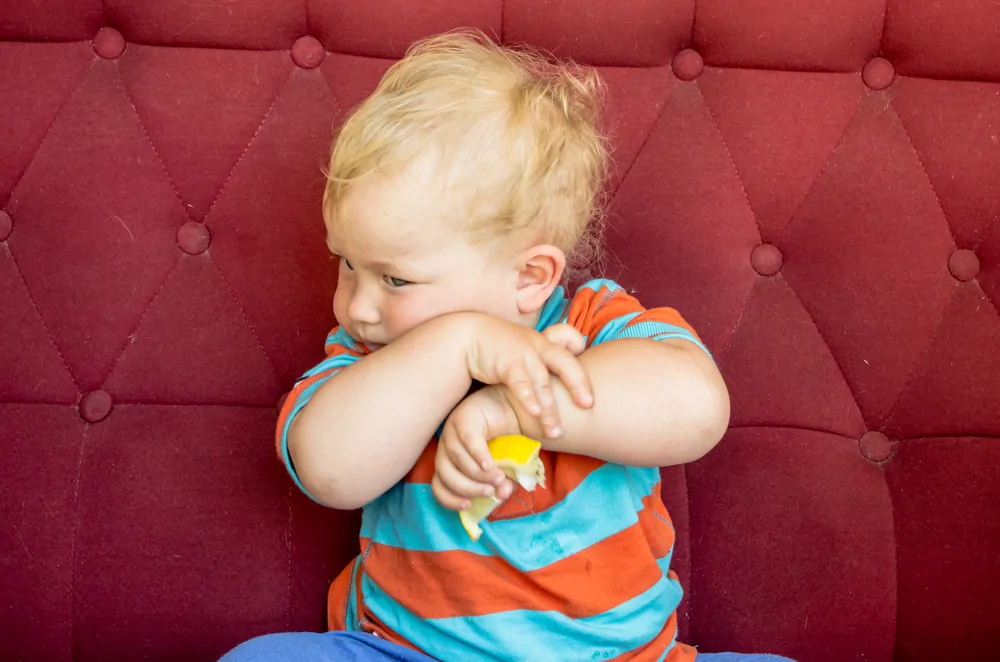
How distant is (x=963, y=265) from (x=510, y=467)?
2.09 feet

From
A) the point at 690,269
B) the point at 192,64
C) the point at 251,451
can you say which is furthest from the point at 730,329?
the point at 192,64

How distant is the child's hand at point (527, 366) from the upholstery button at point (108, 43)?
604 mm

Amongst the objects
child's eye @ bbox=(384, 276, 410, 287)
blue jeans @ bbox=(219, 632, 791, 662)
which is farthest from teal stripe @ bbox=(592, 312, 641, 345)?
blue jeans @ bbox=(219, 632, 791, 662)

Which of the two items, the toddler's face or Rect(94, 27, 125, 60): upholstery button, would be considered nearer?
the toddler's face

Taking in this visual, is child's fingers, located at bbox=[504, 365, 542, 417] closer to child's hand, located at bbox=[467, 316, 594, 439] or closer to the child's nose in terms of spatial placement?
child's hand, located at bbox=[467, 316, 594, 439]

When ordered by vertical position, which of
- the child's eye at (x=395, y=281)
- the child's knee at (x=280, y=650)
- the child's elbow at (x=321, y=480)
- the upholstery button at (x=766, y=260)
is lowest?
the child's knee at (x=280, y=650)

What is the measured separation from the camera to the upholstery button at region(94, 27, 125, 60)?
1.16 meters

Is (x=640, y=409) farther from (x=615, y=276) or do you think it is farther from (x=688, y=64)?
(x=688, y=64)

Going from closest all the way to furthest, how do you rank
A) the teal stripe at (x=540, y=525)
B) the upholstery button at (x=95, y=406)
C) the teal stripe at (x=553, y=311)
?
the teal stripe at (x=540, y=525) → the teal stripe at (x=553, y=311) → the upholstery button at (x=95, y=406)

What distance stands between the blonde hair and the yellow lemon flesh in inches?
8.2

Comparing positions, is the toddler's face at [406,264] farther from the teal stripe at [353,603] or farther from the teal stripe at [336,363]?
the teal stripe at [353,603]

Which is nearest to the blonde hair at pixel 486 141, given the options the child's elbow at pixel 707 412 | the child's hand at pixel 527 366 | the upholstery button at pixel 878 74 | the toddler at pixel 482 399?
the toddler at pixel 482 399

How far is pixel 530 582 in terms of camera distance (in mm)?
933

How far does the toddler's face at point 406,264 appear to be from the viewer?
90 cm
